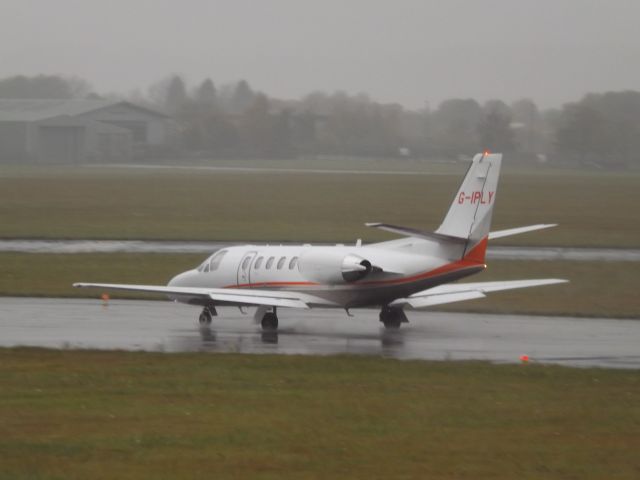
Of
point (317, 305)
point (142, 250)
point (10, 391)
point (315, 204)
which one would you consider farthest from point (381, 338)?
point (315, 204)

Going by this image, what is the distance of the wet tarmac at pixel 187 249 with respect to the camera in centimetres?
4847

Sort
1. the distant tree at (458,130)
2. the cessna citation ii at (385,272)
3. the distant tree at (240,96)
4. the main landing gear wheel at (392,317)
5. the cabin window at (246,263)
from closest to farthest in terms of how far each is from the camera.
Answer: the cessna citation ii at (385,272), the main landing gear wheel at (392,317), the cabin window at (246,263), the distant tree at (458,130), the distant tree at (240,96)

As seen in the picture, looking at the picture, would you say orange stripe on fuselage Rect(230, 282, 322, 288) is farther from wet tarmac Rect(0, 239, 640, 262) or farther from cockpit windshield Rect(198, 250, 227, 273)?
wet tarmac Rect(0, 239, 640, 262)

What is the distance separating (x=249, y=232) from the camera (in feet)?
201

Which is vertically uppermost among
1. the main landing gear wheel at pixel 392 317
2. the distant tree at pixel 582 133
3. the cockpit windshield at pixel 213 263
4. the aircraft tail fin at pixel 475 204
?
the distant tree at pixel 582 133

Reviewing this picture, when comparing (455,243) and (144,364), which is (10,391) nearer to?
(144,364)

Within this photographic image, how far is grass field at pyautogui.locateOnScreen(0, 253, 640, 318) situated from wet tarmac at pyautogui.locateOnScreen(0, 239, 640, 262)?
6.18ft

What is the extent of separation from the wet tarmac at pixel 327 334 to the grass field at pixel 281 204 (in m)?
24.5

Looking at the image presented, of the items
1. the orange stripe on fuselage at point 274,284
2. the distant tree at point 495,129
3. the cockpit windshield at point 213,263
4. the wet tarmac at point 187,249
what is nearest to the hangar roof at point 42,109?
the distant tree at point 495,129

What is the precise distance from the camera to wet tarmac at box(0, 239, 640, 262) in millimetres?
48469

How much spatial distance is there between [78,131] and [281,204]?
6288 centimetres

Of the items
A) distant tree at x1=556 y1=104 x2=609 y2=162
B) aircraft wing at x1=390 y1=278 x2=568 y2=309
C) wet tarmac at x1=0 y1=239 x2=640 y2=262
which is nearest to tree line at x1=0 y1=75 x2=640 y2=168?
distant tree at x1=556 y1=104 x2=609 y2=162

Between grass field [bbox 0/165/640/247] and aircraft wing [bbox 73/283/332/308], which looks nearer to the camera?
aircraft wing [bbox 73/283/332/308]

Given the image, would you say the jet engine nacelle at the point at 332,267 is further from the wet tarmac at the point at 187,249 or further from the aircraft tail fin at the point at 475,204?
the wet tarmac at the point at 187,249
